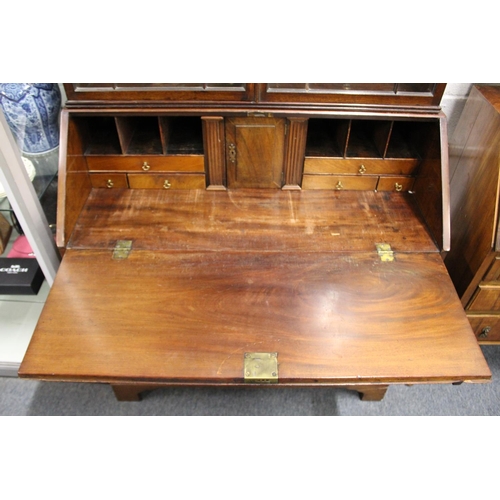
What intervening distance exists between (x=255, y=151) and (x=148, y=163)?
1.10 feet

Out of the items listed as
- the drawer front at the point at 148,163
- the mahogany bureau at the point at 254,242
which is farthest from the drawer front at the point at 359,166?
the drawer front at the point at 148,163

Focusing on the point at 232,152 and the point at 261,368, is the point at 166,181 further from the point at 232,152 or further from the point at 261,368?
the point at 261,368

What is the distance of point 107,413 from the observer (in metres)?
1.42

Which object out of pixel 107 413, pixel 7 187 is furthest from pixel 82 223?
pixel 107 413

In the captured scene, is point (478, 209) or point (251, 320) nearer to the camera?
point (251, 320)

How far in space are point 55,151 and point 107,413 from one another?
949mm

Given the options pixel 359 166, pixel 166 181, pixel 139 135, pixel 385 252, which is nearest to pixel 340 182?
pixel 359 166

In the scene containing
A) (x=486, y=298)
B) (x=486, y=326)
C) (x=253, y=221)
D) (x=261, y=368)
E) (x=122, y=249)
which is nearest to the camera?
(x=261, y=368)

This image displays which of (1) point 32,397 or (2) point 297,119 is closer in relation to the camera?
(2) point 297,119

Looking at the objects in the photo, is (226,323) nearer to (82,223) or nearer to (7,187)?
(82,223)

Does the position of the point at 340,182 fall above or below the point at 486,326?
above

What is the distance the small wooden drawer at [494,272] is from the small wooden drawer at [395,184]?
35cm

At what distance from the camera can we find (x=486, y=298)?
1.37 meters
